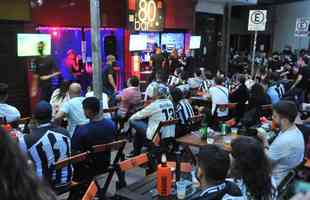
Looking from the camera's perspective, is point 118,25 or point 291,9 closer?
point 118,25

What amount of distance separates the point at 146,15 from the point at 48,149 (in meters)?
8.91

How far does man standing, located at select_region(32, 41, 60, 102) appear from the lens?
8.18 metres

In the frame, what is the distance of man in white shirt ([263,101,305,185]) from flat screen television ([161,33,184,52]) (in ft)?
34.5

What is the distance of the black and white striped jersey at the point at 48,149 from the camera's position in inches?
136

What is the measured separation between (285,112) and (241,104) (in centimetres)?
356

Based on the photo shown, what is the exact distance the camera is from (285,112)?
368cm

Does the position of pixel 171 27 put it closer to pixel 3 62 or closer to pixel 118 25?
pixel 118 25

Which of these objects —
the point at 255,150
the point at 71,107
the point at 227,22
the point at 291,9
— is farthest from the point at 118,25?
the point at 291,9

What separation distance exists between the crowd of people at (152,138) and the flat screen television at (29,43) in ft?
2.26

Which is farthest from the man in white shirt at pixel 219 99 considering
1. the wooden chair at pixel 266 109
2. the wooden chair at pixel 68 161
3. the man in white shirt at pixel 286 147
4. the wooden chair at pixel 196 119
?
the wooden chair at pixel 68 161

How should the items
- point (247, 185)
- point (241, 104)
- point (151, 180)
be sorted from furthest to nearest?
point (241, 104), point (151, 180), point (247, 185)

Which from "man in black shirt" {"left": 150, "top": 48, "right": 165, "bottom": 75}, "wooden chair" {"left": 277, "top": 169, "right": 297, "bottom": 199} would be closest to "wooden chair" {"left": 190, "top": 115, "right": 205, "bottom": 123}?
"wooden chair" {"left": 277, "top": 169, "right": 297, "bottom": 199}

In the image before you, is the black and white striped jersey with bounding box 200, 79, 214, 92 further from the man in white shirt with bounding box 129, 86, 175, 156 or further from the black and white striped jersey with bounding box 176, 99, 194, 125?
the man in white shirt with bounding box 129, 86, 175, 156

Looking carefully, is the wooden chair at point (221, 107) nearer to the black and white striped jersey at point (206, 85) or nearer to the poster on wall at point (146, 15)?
the black and white striped jersey at point (206, 85)
